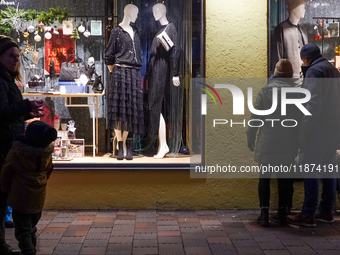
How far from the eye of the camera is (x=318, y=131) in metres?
5.24

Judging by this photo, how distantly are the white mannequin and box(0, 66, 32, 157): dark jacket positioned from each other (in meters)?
3.56

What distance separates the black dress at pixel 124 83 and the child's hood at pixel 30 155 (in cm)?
236

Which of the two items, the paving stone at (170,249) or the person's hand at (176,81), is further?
the person's hand at (176,81)

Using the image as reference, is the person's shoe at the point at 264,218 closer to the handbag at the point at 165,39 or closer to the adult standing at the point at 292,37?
the adult standing at the point at 292,37

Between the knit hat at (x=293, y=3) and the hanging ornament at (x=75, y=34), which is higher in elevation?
the knit hat at (x=293, y=3)

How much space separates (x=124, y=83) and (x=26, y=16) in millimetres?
1494

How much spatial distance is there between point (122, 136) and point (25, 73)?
1.49 meters

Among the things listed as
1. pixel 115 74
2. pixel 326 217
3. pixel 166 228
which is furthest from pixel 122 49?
pixel 326 217

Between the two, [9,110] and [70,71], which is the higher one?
[70,71]

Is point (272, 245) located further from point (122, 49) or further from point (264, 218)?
point (122, 49)

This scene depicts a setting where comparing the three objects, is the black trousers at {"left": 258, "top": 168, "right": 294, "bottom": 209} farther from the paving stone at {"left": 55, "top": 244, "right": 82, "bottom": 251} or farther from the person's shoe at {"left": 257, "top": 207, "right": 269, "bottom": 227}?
the paving stone at {"left": 55, "top": 244, "right": 82, "bottom": 251}

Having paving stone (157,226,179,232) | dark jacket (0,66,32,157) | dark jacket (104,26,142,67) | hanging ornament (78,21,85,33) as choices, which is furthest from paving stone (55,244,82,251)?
hanging ornament (78,21,85,33)

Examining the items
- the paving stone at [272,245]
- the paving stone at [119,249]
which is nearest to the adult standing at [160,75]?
the paving stone at [119,249]

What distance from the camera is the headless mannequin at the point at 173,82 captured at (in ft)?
19.9
